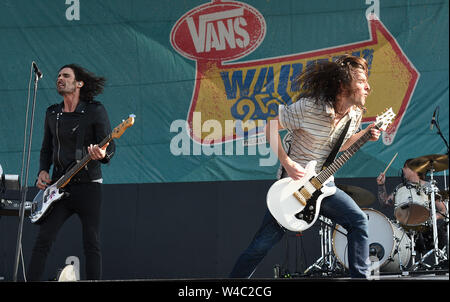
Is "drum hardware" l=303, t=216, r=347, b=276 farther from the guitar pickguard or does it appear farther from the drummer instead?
the guitar pickguard

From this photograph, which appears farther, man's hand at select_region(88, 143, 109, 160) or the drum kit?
the drum kit

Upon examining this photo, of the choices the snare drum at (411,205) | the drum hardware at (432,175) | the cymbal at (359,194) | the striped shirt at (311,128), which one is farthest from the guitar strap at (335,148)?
the snare drum at (411,205)

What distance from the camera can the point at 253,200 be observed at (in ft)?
24.5

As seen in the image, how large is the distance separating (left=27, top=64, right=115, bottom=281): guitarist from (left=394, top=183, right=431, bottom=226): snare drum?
362 centimetres

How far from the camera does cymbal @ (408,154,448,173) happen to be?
6.16m

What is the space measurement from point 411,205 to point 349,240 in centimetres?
334

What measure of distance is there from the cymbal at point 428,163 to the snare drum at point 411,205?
2.11 feet

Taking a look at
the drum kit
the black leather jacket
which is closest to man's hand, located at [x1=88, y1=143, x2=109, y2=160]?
the black leather jacket

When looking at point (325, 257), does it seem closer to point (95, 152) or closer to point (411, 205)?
point (411, 205)

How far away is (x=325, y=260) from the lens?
7.30m

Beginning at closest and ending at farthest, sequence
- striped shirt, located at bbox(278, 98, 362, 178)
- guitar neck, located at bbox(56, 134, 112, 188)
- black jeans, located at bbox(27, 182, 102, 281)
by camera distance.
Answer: striped shirt, located at bbox(278, 98, 362, 178) → black jeans, located at bbox(27, 182, 102, 281) → guitar neck, located at bbox(56, 134, 112, 188)
